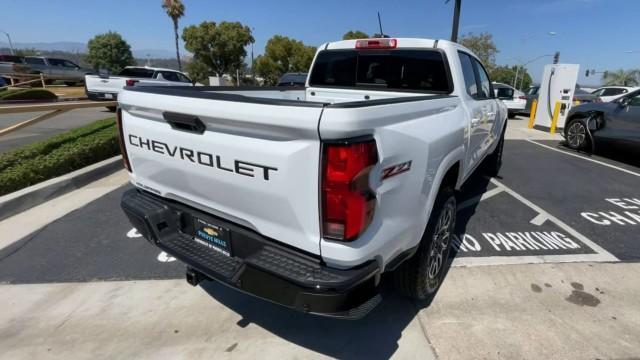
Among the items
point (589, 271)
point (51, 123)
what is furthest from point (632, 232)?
point (51, 123)

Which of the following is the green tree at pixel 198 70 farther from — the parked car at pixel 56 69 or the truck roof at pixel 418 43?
the truck roof at pixel 418 43

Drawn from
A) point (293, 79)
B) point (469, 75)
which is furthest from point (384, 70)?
point (293, 79)

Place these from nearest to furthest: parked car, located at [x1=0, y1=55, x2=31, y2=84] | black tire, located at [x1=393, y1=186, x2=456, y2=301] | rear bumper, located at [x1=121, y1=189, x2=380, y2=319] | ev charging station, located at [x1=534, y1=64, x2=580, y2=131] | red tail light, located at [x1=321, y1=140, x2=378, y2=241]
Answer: red tail light, located at [x1=321, y1=140, x2=378, y2=241] → rear bumper, located at [x1=121, y1=189, x2=380, y2=319] → black tire, located at [x1=393, y1=186, x2=456, y2=301] → ev charging station, located at [x1=534, y1=64, x2=580, y2=131] → parked car, located at [x1=0, y1=55, x2=31, y2=84]

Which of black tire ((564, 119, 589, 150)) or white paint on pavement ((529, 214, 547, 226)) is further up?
black tire ((564, 119, 589, 150))

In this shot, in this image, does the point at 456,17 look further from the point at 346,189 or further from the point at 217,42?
the point at 217,42

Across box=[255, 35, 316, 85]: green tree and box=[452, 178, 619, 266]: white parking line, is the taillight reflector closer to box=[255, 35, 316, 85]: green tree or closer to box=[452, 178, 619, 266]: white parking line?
box=[452, 178, 619, 266]: white parking line

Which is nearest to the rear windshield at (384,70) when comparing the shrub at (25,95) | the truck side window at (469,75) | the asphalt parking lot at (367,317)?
the truck side window at (469,75)

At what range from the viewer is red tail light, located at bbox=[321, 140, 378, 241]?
1.63 m

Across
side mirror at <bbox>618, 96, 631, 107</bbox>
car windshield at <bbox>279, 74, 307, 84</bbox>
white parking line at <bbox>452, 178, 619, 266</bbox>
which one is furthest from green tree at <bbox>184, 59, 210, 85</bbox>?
white parking line at <bbox>452, 178, 619, 266</bbox>

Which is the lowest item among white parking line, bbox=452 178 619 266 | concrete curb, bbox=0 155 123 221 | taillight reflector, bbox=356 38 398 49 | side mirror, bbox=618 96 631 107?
white parking line, bbox=452 178 619 266

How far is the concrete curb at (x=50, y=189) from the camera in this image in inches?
171

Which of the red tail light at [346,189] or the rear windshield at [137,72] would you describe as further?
the rear windshield at [137,72]

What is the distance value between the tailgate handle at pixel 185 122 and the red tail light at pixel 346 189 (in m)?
0.82

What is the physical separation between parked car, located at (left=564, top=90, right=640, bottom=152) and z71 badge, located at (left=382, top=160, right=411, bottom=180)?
7.72 m
